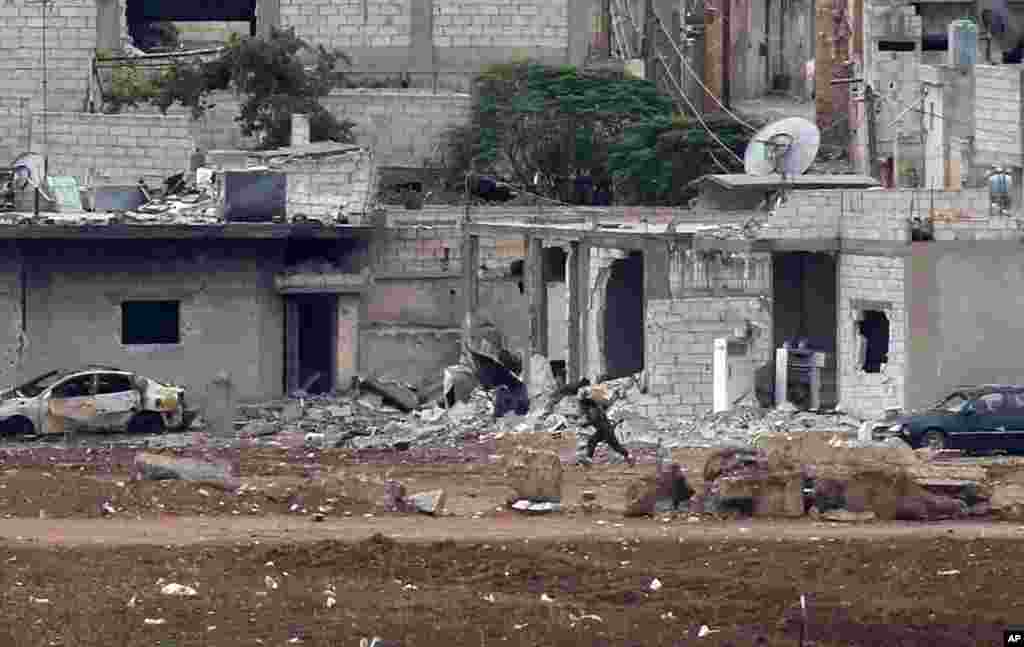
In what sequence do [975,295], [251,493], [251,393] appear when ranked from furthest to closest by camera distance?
[251,393], [975,295], [251,493]

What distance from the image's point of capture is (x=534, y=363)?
42.9 m

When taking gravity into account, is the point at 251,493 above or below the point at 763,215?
below

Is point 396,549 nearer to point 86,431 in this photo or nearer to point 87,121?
point 86,431

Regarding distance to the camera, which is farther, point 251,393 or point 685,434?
point 251,393

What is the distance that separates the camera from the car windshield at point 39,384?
4053 cm

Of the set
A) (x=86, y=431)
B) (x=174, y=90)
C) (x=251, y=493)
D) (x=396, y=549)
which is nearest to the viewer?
(x=396, y=549)

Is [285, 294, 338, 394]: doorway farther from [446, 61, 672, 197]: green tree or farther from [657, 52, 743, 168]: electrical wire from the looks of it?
[657, 52, 743, 168]: electrical wire

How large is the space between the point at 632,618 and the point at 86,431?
59.1 ft

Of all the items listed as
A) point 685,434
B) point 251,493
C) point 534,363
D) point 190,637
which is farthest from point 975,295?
point 190,637

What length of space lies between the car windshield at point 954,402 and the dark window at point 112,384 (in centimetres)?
1129

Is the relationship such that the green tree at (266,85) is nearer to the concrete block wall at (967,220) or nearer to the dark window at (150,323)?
the dark window at (150,323)

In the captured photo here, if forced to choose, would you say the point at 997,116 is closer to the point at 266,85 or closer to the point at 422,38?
the point at 266,85

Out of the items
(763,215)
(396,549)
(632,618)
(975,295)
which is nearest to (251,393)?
(763,215)

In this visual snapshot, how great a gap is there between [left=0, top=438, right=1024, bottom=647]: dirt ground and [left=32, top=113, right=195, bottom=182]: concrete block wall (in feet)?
53.5
